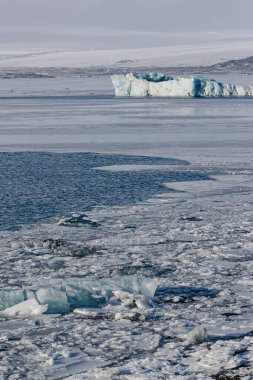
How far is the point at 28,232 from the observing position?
20.1 feet

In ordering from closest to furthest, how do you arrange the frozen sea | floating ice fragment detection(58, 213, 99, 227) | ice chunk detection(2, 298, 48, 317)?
the frozen sea
ice chunk detection(2, 298, 48, 317)
floating ice fragment detection(58, 213, 99, 227)

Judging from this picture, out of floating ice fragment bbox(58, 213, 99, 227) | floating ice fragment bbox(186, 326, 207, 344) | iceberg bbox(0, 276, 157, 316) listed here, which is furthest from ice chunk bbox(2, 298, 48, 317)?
floating ice fragment bbox(58, 213, 99, 227)

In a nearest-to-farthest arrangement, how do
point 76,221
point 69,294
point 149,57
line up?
point 69,294, point 76,221, point 149,57

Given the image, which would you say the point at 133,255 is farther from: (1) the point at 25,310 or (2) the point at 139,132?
(2) the point at 139,132

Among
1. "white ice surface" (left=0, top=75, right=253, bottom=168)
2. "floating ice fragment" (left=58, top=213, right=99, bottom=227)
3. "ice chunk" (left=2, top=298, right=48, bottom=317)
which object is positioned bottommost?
"white ice surface" (left=0, top=75, right=253, bottom=168)

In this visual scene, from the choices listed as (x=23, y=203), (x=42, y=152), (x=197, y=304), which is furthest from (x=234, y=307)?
(x=42, y=152)

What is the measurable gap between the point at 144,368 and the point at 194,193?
4986mm

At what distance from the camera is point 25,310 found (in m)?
4.08

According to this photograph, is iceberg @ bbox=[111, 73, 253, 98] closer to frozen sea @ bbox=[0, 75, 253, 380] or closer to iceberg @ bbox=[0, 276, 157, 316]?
frozen sea @ bbox=[0, 75, 253, 380]

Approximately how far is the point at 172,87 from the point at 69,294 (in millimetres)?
29355

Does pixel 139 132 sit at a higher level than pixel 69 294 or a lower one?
lower

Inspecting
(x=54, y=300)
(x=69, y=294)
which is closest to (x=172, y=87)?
(x=69, y=294)

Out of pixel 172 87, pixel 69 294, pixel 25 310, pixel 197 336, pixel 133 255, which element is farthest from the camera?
pixel 172 87

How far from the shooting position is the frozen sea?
11.2ft
